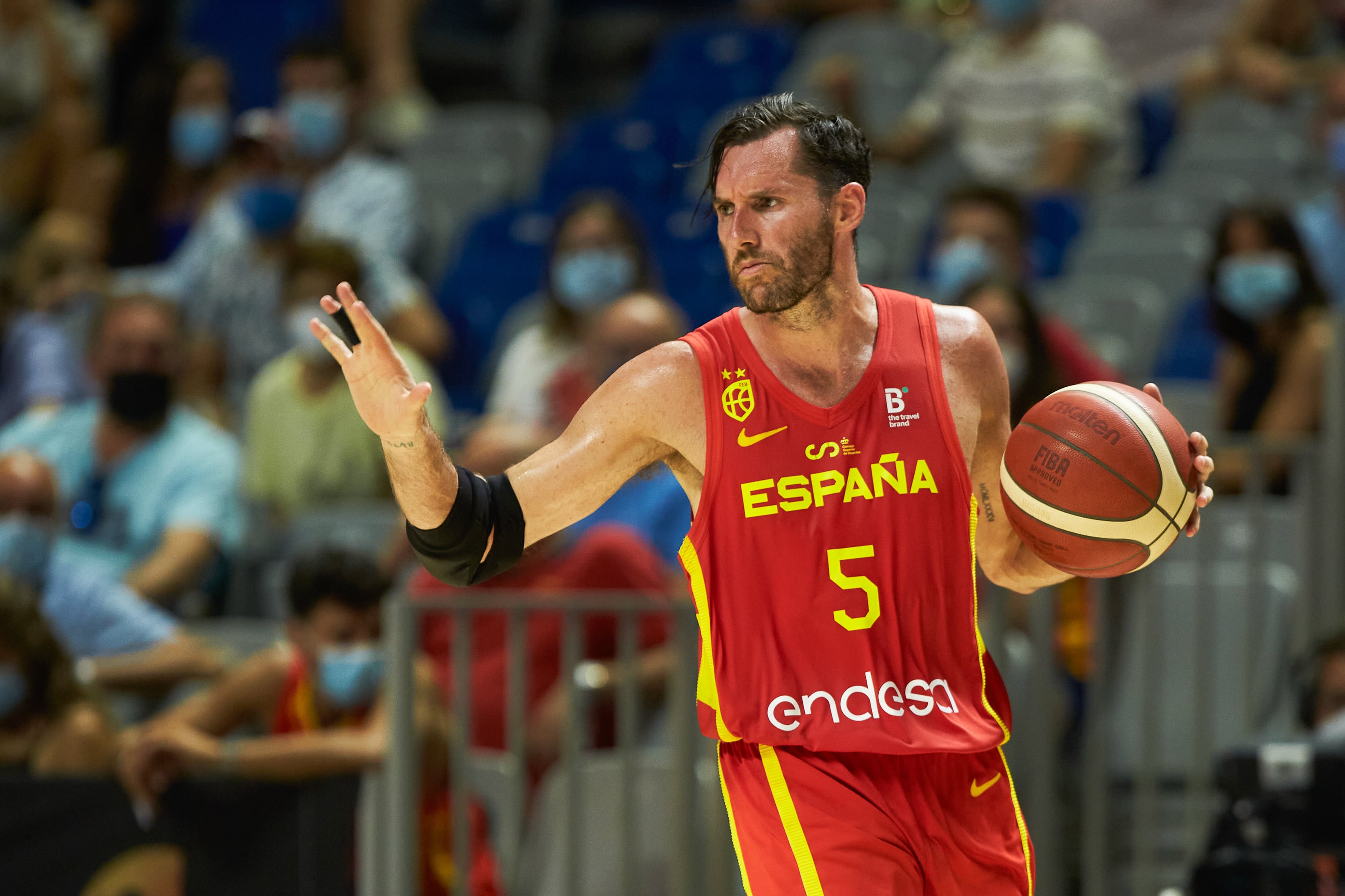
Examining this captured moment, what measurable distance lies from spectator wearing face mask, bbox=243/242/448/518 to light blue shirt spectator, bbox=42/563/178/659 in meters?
1.17

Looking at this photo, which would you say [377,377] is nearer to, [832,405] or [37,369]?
[832,405]

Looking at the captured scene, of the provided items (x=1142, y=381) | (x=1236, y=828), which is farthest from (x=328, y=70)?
(x=1236, y=828)

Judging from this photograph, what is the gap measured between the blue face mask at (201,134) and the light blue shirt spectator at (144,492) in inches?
123

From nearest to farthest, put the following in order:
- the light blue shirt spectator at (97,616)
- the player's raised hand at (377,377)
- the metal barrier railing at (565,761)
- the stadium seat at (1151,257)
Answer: the player's raised hand at (377,377) → the metal barrier railing at (565,761) → the light blue shirt spectator at (97,616) → the stadium seat at (1151,257)

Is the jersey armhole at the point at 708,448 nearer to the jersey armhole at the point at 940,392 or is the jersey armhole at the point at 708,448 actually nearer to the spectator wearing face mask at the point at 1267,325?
the jersey armhole at the point at 940,392

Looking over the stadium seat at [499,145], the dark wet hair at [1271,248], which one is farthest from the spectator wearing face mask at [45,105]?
the dark wet hair at [1271,248]

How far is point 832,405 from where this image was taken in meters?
3.13

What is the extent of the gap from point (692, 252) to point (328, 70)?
2463 mm

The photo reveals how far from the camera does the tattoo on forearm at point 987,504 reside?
3.39 m

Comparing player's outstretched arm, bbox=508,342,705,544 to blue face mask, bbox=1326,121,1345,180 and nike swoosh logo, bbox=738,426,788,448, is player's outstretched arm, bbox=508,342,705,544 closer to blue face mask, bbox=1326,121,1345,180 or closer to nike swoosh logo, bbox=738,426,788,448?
nike swoosh logo, bbox=738,426,788,448

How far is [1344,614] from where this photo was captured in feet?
18.6

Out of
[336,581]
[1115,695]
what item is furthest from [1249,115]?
[336,581]

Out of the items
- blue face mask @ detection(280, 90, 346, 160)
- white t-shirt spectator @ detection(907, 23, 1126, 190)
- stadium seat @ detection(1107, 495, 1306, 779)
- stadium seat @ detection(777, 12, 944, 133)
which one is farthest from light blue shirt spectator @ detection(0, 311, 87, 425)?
stadium seat @ detection(1107, 495, 1306, 779)

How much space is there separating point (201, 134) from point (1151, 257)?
18.2 ft
